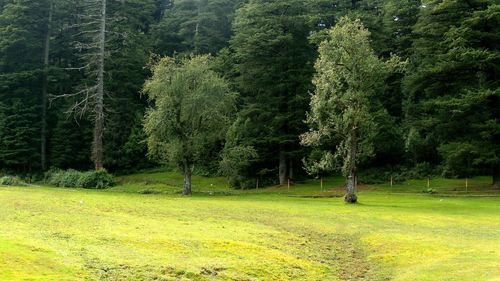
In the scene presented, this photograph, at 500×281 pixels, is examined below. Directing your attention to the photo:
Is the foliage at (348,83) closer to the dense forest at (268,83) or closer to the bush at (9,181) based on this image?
the dense forest at (268,83)

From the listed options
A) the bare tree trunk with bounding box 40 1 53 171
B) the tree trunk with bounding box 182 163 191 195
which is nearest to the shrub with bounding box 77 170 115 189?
the tree trunk with bounding box 182 163 191 195

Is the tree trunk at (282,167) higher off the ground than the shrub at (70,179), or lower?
higher

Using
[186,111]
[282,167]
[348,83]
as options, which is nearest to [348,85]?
[348,83]

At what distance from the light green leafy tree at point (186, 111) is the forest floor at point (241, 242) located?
11829 millimetres

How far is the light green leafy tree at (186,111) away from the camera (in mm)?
44375

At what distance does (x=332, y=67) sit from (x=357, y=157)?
6825mm

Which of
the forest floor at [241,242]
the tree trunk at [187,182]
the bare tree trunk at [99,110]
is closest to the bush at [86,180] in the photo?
the bare tree trunk at [99,110]

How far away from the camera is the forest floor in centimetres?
1446

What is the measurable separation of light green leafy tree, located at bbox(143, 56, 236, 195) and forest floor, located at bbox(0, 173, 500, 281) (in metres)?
11.8

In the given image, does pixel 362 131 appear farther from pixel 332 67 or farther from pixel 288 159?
pixel 288 159

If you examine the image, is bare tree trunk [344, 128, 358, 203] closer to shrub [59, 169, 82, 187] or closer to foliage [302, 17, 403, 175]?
foliage [302, 17, 403, 175]

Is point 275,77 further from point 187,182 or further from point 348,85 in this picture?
point 348,85

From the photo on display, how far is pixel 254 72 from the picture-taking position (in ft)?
188

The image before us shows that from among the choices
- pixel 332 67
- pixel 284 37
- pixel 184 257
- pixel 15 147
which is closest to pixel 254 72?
pixel 284 37
